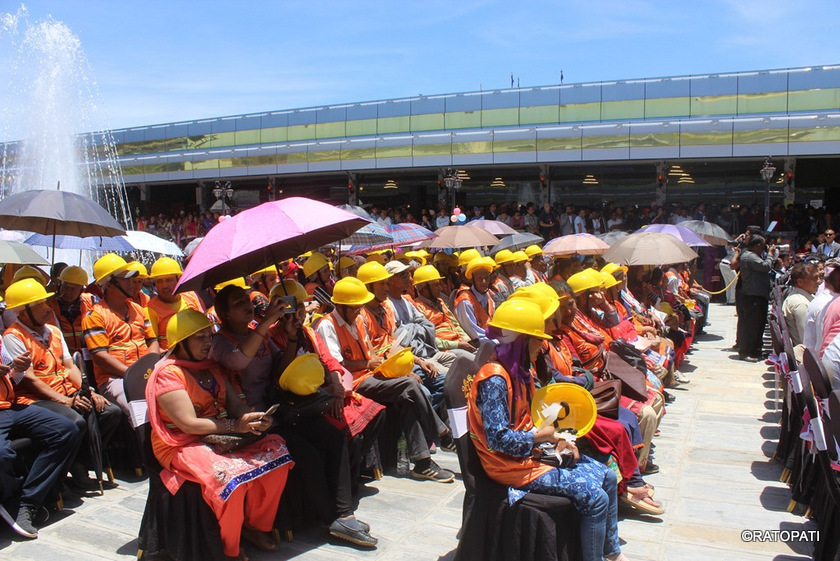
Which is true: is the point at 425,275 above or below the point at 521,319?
below

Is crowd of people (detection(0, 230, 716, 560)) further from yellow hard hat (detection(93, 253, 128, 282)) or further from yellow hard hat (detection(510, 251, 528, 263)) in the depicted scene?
yellow hard hat (detection(510, 251, 528, 263))

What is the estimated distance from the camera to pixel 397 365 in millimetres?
5621

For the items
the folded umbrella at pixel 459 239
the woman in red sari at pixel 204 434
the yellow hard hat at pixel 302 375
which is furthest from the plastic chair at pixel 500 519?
the folded umbrella at pixel 459 239

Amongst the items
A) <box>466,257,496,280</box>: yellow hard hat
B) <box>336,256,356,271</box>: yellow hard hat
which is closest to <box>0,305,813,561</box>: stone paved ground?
<box>466,257,496,280</box>: yellow hard hat

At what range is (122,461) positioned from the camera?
5590 mm

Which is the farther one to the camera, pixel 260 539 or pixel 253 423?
pixel 260 539

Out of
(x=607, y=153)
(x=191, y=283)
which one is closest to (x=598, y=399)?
(x=191, y=283)

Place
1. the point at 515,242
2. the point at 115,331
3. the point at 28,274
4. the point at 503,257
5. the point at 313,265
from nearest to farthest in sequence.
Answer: the point at 115,331 < the point at 28,274 < the point at 313,265 < the point at 503,257 < the point at 515,242

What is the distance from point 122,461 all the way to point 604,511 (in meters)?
3.92

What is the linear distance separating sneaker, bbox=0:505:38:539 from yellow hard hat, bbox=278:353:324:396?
1.87 metres

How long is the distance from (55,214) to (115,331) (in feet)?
4.00

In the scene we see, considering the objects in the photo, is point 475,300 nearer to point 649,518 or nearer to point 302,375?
point 649,518

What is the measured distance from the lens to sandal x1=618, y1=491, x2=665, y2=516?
4785 millimetres

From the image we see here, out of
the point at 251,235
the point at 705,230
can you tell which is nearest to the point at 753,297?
the point at 705,230
